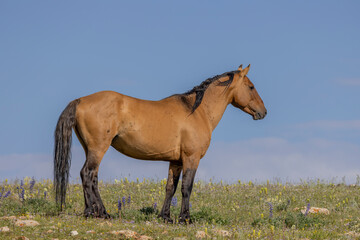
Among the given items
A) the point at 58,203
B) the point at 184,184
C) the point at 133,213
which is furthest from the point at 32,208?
the point at 184,184

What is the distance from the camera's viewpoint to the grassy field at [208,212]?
877 centimetres

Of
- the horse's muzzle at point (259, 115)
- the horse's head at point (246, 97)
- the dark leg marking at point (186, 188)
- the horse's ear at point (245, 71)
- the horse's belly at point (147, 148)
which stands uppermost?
the horse's ear at point (245, 71)

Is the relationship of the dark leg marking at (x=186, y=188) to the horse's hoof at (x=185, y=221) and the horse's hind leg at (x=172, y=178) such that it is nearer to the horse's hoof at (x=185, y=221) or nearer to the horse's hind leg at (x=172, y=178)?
the horse's hoof at (x=185, y=221)

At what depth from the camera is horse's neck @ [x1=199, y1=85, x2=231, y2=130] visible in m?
12.0

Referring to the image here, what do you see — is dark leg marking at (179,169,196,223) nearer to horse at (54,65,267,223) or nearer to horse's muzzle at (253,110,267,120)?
horse at (54,65,267,223)

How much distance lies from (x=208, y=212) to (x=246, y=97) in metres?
3.16

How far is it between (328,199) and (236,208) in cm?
342

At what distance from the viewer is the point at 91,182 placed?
10367 millimetres

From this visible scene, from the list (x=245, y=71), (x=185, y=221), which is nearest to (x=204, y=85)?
(x=245, y=71)

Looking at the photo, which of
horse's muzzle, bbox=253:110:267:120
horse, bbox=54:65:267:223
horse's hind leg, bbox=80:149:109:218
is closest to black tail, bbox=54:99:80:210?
horse, bbox=54:65:267:223

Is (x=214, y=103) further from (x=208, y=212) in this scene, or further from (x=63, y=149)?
(x=63, y=149)

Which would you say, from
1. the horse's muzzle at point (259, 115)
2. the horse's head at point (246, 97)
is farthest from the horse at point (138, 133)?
the horse's muzzle at point (259, 115)

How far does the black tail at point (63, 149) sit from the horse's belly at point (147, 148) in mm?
1025

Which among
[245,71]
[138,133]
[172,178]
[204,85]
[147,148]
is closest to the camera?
[138,133]
